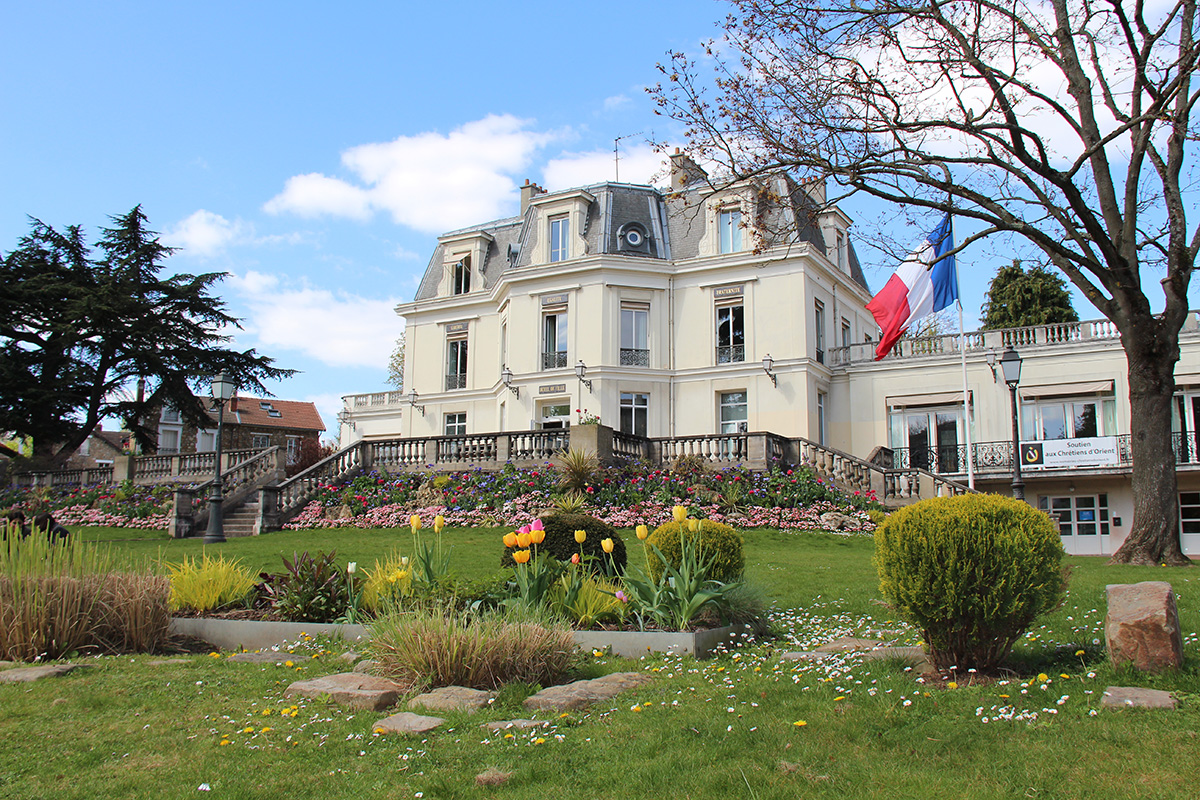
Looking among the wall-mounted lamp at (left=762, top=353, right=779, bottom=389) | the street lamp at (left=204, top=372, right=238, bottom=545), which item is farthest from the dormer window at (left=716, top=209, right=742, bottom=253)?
the street lamp at (left=204, top=372, right=238, bottom=545)

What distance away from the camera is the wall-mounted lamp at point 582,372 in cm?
2921

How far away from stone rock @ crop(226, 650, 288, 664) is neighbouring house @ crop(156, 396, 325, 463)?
48.6 meters

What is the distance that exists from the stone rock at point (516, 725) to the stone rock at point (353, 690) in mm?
899

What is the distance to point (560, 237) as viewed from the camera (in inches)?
1265

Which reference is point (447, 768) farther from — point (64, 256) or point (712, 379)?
point (64, 256)

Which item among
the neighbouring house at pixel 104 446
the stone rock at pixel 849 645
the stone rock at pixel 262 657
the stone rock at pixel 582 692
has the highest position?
the neighbouring house at pixel 104 446

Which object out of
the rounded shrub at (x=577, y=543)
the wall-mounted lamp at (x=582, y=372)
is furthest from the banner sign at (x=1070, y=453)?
the rounded shrub at (x=577, y=543)

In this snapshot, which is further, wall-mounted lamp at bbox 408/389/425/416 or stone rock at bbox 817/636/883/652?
wall-mounted lamp at bbox 408/389/425/416

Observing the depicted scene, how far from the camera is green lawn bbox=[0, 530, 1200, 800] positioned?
379 cm

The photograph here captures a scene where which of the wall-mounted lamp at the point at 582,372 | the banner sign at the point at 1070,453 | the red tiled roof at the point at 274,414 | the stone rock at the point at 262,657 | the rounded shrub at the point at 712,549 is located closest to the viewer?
the stone rock at the point at 262,657

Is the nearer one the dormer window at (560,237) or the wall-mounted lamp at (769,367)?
the wall-mounted lamp at (769,367)

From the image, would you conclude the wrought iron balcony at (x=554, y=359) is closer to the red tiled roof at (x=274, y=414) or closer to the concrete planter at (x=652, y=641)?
the concrete planter at (x=652, y=641)

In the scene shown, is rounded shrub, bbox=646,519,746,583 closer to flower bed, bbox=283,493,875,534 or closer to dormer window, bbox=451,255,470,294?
flower bed, bbox=283,493,875,534

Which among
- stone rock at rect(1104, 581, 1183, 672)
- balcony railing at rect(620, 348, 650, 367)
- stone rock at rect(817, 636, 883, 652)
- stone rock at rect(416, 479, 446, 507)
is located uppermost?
balcony railing at rect(620, 348, 650, 367)
